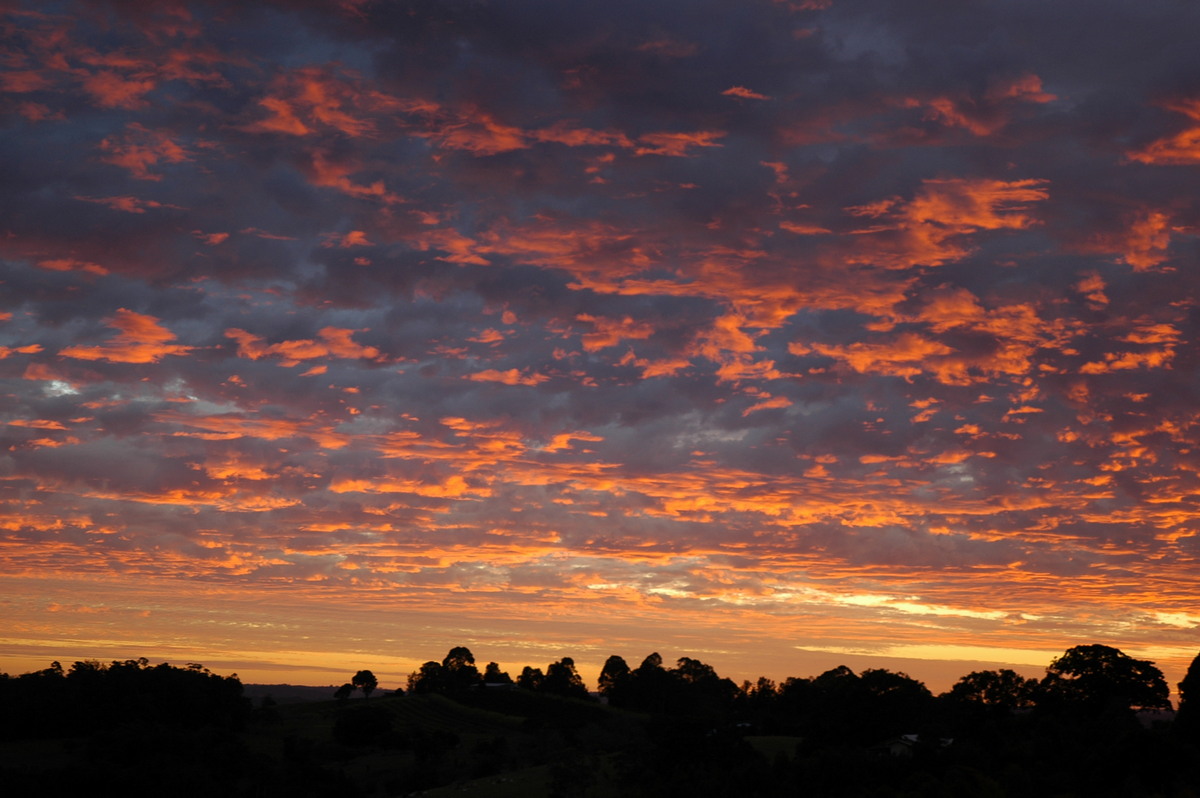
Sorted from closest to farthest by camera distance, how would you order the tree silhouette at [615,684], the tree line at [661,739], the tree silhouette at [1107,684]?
the tree line at [661,739]
the tree silhouette at [1107,684]
the tree silhouette at [615,684]

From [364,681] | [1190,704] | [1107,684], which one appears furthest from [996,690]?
[364,681]

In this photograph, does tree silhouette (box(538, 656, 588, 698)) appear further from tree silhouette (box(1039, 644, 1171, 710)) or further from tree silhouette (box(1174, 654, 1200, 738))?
tree silhouette (box(1174, 654, 1200, 738))

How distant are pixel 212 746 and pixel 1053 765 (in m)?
72.1

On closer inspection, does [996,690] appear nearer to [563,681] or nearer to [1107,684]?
[1107,684]

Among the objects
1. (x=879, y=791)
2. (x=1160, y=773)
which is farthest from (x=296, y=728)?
(x=1160, y=773)

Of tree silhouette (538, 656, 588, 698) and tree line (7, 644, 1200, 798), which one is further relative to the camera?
tree silhouette (538, 656, 588, 698)

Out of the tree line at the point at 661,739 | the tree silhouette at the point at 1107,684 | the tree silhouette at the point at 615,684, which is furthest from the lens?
the tree silhouette at the point at 615,684

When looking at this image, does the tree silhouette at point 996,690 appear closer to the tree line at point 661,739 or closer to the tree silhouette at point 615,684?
the tree line at point 661,739

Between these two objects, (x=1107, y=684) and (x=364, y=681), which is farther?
(x=364, y=681)

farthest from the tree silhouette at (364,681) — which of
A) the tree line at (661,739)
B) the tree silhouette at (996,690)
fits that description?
the tree silhouette at (996,690)

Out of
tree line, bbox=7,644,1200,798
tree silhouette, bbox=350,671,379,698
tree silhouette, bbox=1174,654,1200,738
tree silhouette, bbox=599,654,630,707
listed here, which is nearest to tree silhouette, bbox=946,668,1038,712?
tree line, bbox=7,644,1200,798

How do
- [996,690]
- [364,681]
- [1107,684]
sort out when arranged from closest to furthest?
[1107,684] < [996,690] < [364,681]

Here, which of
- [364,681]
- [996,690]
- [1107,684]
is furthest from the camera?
[364,681]

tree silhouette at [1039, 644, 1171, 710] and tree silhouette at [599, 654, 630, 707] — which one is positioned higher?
tree silhouette at [1039, 644, 1171, 710]
